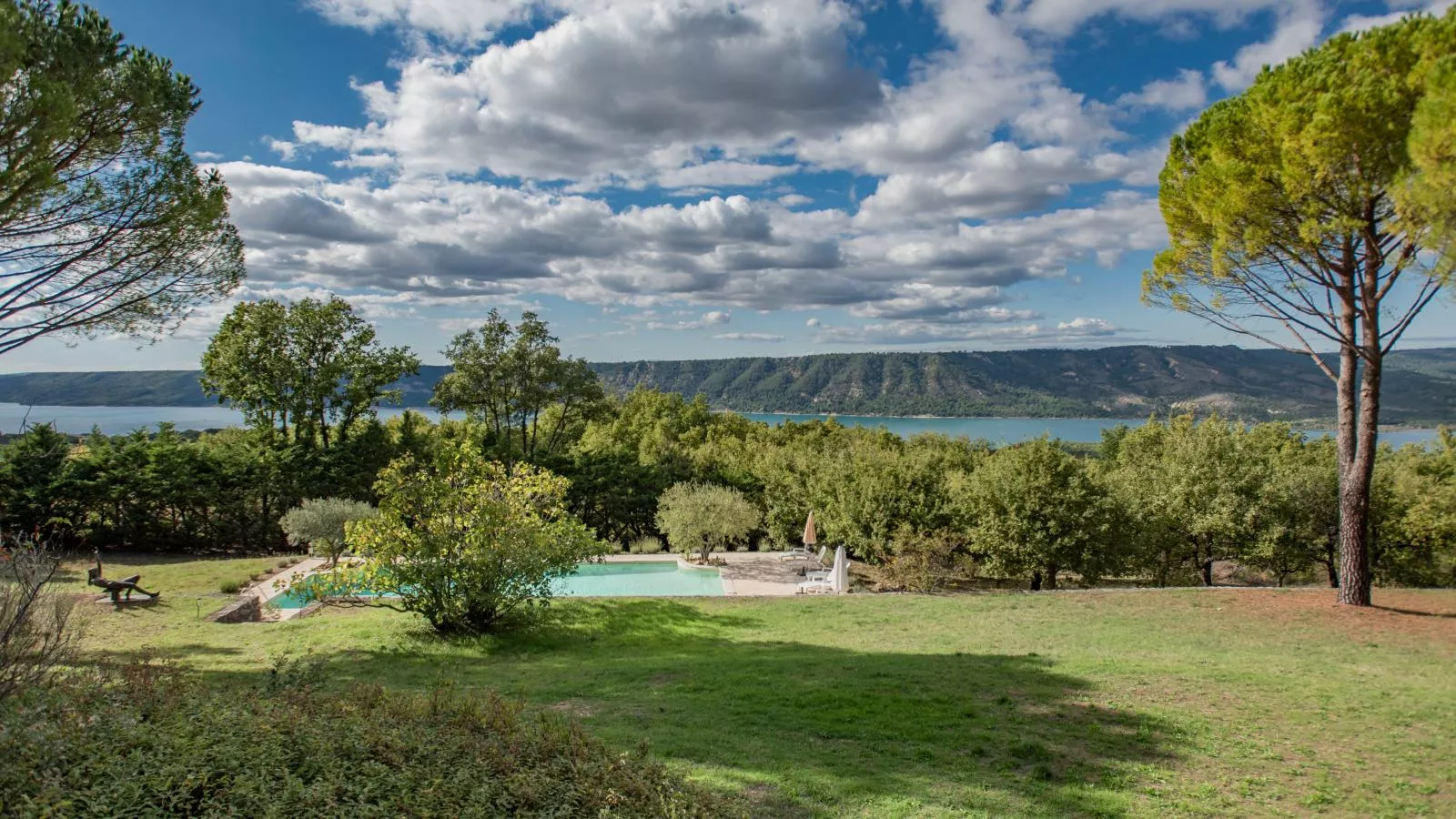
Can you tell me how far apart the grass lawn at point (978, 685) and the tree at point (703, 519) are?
7.00 metres

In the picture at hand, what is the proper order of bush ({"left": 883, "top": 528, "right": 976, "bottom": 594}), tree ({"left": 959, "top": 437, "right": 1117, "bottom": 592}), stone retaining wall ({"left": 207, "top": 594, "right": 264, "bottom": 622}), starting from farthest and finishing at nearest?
1. tree ({"left": 959, "top": 437, "right": 1117, "bottom": 592})
2. bush ({"left": 883, "top": 528, "right": 976, "bottom": 594})
3. stone retaining wall ({"left": 207, "top": 594, "right": 264, "bottom": 622})

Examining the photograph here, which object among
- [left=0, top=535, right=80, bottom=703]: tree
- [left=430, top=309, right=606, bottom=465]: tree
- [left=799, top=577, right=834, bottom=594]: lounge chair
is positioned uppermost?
[left=430, top=309, right=606, bottom=465]: tree

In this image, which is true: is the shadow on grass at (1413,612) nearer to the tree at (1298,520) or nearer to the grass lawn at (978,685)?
the grass lawn at (978,685)

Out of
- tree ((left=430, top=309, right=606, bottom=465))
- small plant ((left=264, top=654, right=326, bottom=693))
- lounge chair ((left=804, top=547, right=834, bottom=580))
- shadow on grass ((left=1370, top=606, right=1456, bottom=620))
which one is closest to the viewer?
small plant ((left=264, top=654, right=326, bottom=693))

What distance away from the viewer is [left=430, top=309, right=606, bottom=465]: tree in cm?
2603

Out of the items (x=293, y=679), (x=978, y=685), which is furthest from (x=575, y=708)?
(x=978, y=685)

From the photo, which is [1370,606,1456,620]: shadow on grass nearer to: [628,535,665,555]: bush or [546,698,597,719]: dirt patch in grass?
[546,698,597,719]: dirt patch in grass

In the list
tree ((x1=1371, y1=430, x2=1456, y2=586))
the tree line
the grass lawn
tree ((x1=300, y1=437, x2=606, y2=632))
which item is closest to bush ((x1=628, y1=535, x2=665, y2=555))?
the tree line

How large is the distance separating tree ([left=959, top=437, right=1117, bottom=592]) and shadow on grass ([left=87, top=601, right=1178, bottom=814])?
26.8 feet

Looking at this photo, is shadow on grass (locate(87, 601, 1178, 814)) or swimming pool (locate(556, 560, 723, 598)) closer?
shadow on grass (locate(87, 601, 1178, 814))

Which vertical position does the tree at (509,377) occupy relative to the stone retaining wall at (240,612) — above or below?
above

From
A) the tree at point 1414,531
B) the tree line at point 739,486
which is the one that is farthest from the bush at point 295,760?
the tree at point 1414,531

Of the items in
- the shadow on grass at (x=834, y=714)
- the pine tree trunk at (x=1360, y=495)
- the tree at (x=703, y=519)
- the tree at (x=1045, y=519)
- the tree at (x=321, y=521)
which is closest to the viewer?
the shadow on grass at (x=834, y=714)

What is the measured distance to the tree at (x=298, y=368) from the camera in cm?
2233
